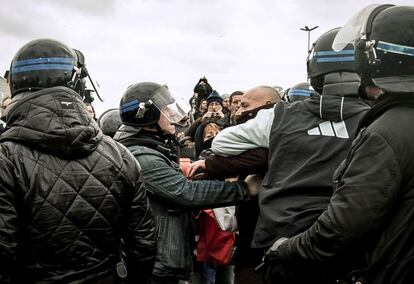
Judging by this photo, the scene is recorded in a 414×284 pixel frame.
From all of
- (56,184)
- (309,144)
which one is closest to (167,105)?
(309,144)

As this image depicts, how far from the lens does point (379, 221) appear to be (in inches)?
82.1

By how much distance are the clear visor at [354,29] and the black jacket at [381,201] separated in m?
0.39

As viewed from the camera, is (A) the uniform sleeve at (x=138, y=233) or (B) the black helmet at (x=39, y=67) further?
(A) the uniform sleeve at (x=138, y=233)

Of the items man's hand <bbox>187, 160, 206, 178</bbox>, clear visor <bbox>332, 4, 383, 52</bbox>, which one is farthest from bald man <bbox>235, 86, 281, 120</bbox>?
clear visor <bbox>332, 4, 383, 52</bbox>

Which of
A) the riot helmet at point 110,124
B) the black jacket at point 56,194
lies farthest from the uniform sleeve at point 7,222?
the riot helmet at point 110,124

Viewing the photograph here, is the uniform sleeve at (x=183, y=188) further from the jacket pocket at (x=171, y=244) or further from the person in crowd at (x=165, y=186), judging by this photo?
the jacket pocket at (x=171, y=244)

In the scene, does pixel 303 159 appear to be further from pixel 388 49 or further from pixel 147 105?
pixel 147 105

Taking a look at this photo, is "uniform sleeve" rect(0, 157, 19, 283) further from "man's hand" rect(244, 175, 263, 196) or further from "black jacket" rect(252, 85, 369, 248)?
"man's hand" rect(244, 175, 263, 196)

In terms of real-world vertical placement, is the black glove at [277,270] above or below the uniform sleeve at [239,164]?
below

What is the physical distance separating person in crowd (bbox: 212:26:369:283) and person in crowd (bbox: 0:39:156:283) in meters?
0.74

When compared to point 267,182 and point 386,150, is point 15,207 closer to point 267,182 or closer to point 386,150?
point 267,182

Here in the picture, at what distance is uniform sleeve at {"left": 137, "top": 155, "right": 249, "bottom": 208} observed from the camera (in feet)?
11.1

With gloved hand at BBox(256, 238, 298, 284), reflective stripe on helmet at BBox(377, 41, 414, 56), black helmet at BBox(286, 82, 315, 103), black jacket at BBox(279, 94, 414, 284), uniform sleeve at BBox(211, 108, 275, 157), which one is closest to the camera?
black jacket at BBox(279, 94, 414, 284)

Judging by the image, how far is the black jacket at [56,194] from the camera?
2.37m
